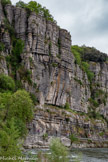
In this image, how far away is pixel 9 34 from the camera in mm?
75625

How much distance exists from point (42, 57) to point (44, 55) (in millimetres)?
958

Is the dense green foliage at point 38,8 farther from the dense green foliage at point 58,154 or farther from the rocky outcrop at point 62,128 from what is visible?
the dense green foliage at point 58,154

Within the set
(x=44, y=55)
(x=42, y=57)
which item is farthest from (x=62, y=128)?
(x=44, y=55)

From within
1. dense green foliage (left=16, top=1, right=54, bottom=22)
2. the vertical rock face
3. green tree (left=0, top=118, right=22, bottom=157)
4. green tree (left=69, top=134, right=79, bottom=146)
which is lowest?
green tree (left=69, top=134, right=79, bottom=146)

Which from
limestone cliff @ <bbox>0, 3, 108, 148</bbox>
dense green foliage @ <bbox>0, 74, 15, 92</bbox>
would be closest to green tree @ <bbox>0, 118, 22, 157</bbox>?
dense green foliage @ <bbox>0, 74, 15, 92</bbox>

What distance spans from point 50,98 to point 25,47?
15830 millimetres

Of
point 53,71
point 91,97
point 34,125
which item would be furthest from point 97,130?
point 34,125

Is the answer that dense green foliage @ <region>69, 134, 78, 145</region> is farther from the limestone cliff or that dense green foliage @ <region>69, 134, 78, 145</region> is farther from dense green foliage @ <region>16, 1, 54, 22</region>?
dense green foliage @ <region>16, 1, 54, 22</region>

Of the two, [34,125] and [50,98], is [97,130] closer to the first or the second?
[50,98]

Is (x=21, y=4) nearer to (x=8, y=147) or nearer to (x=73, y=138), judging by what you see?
(x=73, y=138)

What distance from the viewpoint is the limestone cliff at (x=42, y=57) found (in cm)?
7300

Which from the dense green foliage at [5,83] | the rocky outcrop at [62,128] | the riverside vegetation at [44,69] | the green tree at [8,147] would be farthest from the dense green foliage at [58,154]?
the dense green foliage at [5,83]

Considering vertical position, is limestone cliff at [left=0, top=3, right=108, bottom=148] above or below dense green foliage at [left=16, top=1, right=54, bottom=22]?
below

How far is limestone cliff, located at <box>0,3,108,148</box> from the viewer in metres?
73.0
